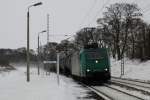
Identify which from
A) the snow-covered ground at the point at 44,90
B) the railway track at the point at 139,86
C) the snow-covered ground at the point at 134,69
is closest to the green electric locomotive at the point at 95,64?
the snow-covered ground at the point at 44,90

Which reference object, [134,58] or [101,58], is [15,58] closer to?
[134,58]

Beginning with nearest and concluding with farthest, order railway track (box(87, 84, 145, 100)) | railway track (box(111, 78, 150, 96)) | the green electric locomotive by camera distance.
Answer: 1. railway track (box(87, 84, 145, 100))
2. railway track (box(111, 78, 150, 96))
3. the green electric locomotive

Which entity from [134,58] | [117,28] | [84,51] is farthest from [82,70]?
[117,28]

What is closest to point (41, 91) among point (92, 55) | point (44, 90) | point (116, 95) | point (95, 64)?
point (44, 90)

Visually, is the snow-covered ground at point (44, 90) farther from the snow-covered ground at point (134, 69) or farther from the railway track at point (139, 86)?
the railway track at point (139, 86)

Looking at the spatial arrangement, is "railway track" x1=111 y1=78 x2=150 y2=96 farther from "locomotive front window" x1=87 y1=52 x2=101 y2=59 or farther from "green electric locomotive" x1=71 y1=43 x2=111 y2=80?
"locomotive front window" x1=87 y1=52 x2=101 y2=59

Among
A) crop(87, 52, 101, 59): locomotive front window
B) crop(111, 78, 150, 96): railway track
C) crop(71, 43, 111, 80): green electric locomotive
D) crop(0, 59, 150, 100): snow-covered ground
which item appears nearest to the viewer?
crop(0, 59, 150, 100): snow-covered ground

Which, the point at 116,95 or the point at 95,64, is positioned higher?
the point at 95,64

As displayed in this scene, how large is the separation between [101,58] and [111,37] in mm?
46205

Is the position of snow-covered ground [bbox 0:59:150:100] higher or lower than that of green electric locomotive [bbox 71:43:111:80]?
lower

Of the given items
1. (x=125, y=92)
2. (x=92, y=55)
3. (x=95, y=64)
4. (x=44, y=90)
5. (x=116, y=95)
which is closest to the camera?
(x=116, y=95)

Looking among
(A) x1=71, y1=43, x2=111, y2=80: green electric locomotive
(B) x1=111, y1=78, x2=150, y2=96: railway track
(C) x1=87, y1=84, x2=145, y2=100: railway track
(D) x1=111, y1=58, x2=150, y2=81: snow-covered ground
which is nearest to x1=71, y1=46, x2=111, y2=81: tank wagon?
(A) x1=71, y1=43, x2=111, y2=80: green electric locomotive

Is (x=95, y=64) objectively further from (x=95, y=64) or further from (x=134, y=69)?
(x=134, y=69)

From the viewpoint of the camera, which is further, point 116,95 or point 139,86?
point 139,86
